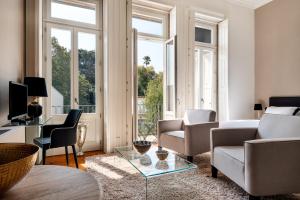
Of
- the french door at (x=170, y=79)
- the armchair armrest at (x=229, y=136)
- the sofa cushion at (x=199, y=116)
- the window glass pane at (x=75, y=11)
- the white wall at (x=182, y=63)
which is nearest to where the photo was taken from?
the armchair armrest at (x=229, y=136)

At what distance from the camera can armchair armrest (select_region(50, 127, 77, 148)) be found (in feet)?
8.27

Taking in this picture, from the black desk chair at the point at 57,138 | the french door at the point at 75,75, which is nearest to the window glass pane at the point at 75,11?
the french door at the point at 75,75

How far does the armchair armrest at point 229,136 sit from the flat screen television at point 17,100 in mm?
2253

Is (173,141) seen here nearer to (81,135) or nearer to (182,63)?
(81,135)

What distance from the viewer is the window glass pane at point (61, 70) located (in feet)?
11.6

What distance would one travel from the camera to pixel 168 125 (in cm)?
353

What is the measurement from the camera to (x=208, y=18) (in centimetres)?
491

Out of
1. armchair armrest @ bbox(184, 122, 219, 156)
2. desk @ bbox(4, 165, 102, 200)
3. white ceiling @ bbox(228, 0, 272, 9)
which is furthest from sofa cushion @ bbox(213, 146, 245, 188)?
white ceiling @ bbox(228, 0, 272, 9)

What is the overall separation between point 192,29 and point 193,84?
124cm

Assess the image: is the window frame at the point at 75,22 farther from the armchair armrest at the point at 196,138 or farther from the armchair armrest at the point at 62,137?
the armchair armrest at the point at 196,138

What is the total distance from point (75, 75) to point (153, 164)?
8.02 feet

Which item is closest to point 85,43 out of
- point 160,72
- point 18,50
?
point 18,50

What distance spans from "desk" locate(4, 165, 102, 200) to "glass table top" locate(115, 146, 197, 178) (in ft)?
3.42

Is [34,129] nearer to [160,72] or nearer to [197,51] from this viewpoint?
[160,72]
